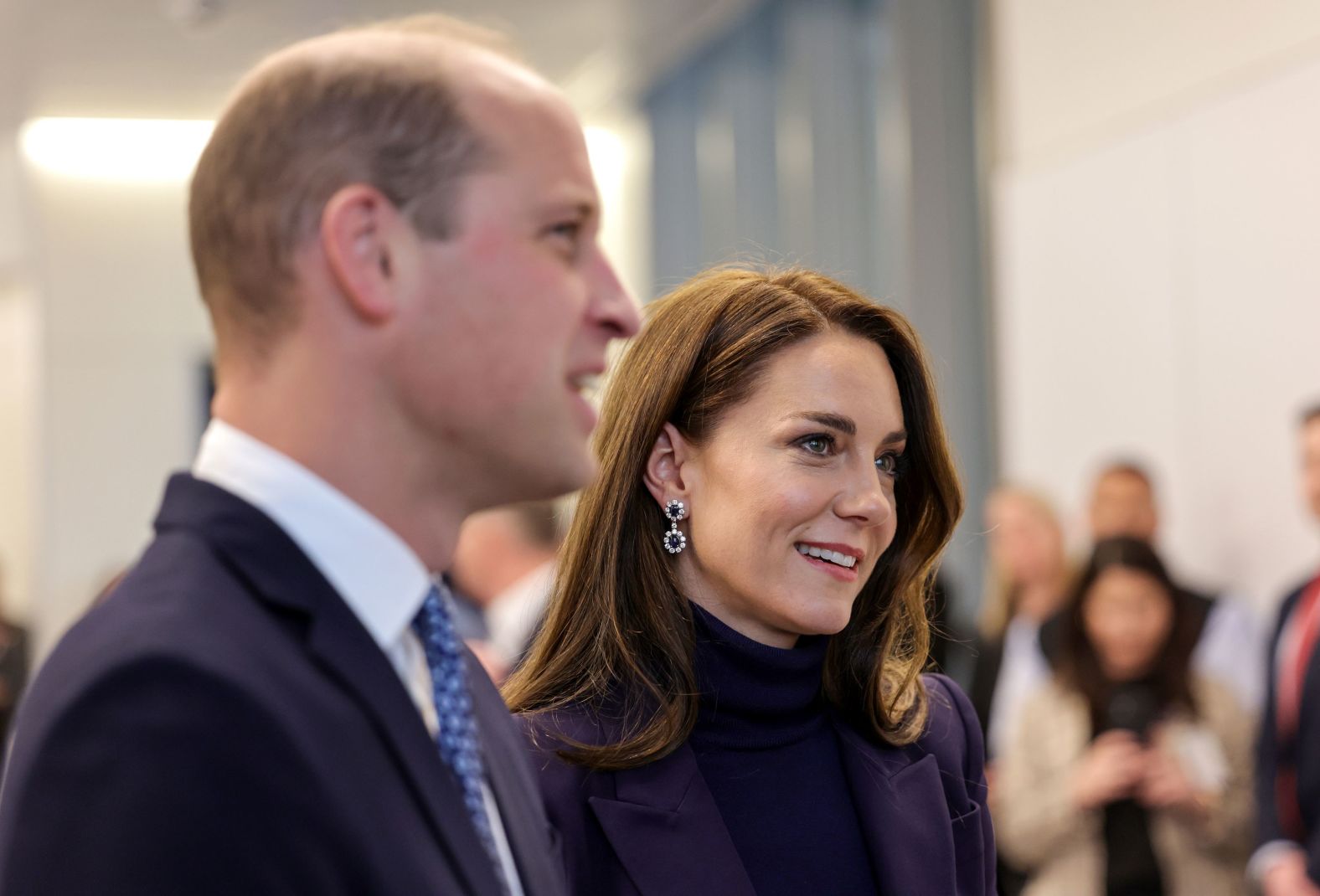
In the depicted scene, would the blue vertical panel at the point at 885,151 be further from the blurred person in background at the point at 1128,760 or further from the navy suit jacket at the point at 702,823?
the navy suit jacket at the point at 702,823

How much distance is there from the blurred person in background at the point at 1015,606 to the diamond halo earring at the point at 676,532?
9.43ft

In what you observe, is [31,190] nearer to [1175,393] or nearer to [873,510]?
[1175,393]

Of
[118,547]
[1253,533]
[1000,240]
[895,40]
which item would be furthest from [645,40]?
[1253,533]

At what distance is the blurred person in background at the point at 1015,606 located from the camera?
16.3 ft

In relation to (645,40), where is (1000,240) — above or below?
below

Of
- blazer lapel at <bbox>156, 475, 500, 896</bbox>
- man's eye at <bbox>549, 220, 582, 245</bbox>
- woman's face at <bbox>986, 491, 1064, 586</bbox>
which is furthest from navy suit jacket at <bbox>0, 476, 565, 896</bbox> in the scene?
woman's face at <bbox>986, 491, 1064, 586</bbox>

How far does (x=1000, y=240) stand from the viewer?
710cm

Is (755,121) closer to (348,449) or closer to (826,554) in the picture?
(826,554)

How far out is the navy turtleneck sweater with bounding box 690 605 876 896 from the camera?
2020mm

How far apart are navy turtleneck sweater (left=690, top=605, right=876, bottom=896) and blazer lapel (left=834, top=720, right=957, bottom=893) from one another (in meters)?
0.03

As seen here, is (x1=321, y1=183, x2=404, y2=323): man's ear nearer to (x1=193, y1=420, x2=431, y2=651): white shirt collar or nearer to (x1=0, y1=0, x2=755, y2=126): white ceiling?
(x1=193, y1=420, x2=431, y2=651): white shirt collar

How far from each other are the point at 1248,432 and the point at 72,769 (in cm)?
525

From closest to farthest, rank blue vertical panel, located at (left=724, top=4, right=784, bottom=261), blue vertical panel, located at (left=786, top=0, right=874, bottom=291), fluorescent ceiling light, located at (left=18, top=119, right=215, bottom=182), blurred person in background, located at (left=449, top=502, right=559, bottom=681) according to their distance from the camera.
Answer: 1. blurred person in background, located at (left=449, top=502, right=559, bottom=681)
2. fluorescent ceiling light, located at (left=18, top=119, right=215, bottom=182)
3. blue vertical panel, located at (left=786, top=0, right=874, bottom=291)
4. blue vertical panel, located at (left=724, top=4, right=784, bottom=261)

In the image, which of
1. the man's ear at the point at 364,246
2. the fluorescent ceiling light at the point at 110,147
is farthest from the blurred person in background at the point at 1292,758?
the fluorescent ceiling light at the point at 110,147
